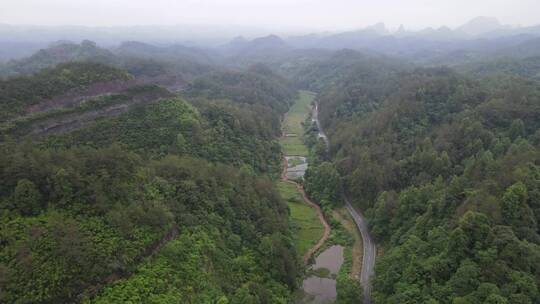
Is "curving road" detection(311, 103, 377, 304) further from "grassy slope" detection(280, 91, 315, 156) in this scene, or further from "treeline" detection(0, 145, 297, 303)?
"grassy slope" detection(280, 91, 315, 156)

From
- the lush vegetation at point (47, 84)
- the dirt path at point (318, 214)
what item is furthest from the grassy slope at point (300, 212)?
the lush vegetation at point (47, 84)

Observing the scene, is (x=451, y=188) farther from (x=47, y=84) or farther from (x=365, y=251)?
(x=47, y=84)

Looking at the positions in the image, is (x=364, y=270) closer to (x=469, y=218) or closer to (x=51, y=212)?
(x=469, y=218)

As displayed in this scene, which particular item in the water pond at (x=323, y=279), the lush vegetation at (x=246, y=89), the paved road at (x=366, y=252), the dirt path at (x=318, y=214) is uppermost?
the lush vegetation at (x=246, y=89)

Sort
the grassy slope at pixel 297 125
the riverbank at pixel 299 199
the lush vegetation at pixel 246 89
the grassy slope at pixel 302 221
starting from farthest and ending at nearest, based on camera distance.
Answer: the lush vegetation at pixel 246 89
the grassy slope at pixel 297 125
the riverbank at pixel 299 199
the grassy slope at pixel 302 221

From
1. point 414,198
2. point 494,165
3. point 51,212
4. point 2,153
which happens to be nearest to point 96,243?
point 51,212

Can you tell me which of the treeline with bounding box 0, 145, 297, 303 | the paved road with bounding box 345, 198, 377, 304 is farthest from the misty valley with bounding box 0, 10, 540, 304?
the paved road with bounding box 345, 198, 377, 304

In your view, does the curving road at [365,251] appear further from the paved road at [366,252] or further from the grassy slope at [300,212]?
the grassy slope at [300,212]
